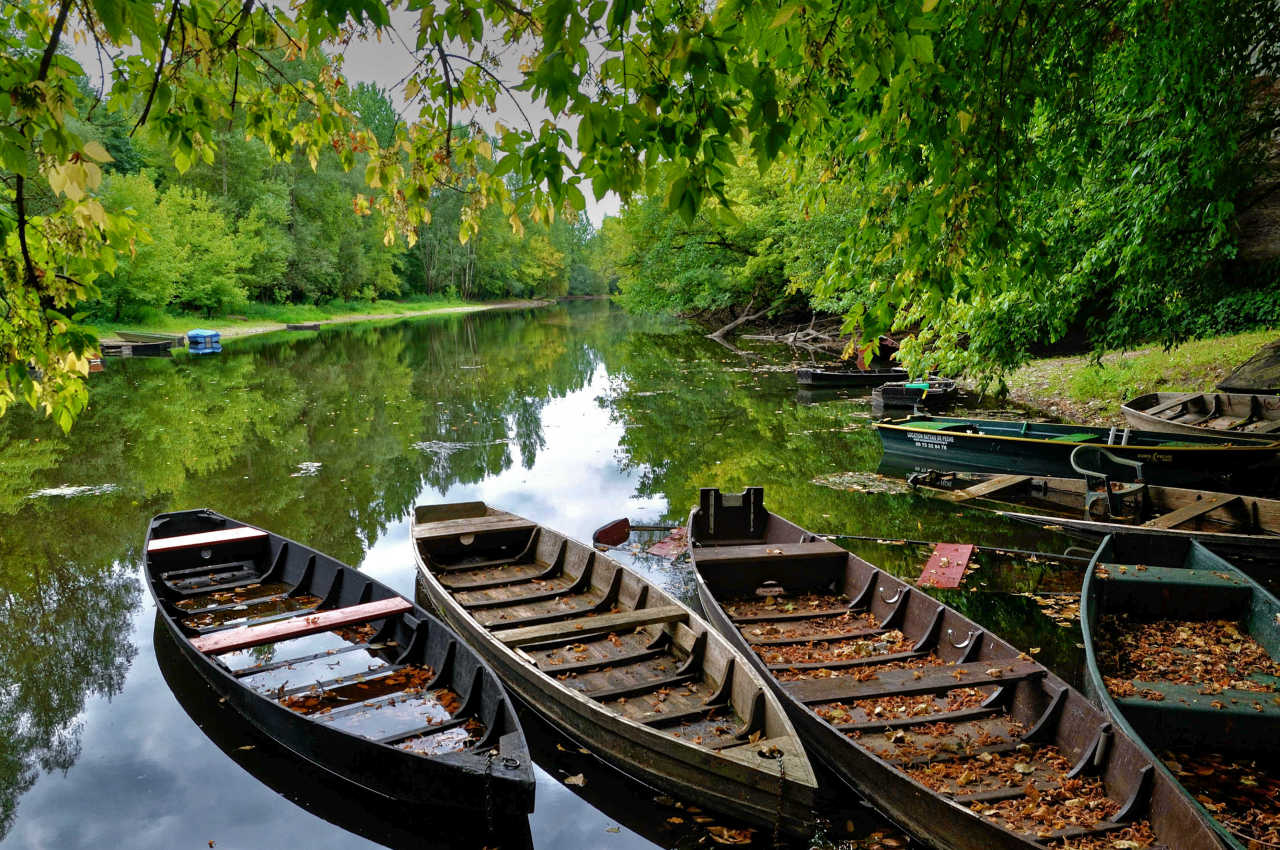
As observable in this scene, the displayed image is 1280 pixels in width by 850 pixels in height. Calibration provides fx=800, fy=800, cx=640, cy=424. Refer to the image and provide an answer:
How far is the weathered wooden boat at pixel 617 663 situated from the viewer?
5.22 metres

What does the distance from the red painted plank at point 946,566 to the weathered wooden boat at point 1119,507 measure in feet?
5.62

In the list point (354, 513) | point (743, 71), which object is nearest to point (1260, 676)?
point (743, 71)

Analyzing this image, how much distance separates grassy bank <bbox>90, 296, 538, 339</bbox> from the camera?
42250 mm

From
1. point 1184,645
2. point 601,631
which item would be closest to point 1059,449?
point 1184,645

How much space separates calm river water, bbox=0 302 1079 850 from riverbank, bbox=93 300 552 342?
7.13 metres

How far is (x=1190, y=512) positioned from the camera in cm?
1055

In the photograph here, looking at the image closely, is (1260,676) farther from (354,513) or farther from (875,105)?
(354,513)

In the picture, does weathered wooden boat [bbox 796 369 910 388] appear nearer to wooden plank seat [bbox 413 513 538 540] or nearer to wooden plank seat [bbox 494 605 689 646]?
wooden plank seat [bbox 413 513 538 540]

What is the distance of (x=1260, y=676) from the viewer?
624 cm

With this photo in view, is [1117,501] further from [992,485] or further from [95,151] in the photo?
[95,151]

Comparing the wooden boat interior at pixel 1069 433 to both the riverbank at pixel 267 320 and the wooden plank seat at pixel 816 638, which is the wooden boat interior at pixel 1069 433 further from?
the riverbank at pixel 267 320

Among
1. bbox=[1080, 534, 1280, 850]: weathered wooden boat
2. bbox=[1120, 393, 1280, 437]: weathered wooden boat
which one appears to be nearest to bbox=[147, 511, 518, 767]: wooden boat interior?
bbox=[1080, 534, 1280, 850]: weathered wooden boat

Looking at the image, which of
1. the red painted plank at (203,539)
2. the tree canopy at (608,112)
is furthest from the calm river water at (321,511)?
the tree canopy at (608,112)

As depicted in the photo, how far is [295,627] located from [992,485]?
11.0 metres
